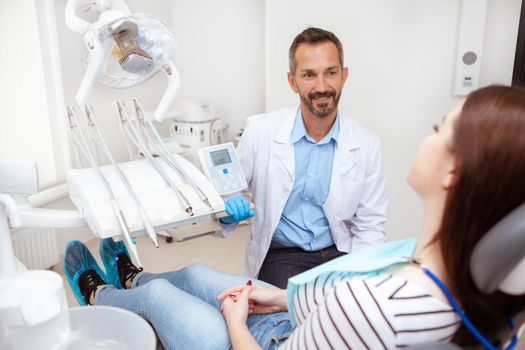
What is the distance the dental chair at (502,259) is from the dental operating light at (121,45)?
91 cm

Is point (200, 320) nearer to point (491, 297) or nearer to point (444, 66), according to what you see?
point (491, 297)

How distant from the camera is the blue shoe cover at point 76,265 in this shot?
4.64 ft

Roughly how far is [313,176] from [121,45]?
2.64ft

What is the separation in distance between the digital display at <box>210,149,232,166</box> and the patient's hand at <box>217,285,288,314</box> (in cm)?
44

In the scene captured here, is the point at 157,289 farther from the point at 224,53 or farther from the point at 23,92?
the point at 224,53

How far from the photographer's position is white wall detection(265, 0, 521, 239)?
2219 mm

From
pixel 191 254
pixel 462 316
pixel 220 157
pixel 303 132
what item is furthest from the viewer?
pixel 191 254

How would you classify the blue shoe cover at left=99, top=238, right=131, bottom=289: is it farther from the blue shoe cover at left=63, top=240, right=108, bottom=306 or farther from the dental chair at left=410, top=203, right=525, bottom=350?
the dental chair at left=410, top=203, right=525, bottom=350

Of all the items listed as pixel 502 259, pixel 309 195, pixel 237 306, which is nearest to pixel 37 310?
pixel 237 306

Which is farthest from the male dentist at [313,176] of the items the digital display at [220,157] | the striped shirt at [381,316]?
the striped shirt at [381,316]

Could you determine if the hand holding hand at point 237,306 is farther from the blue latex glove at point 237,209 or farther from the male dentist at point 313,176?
the male dentist at point 313,176

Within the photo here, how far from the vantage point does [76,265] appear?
4.74 ft

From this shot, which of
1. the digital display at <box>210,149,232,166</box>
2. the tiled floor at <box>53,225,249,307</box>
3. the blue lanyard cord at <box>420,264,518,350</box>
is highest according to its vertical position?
the digital display at <box>210,149,232,166</box>

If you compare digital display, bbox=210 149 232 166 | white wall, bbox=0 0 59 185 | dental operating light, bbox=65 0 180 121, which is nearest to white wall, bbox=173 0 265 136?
white wall, bbox=0 0 59 185
